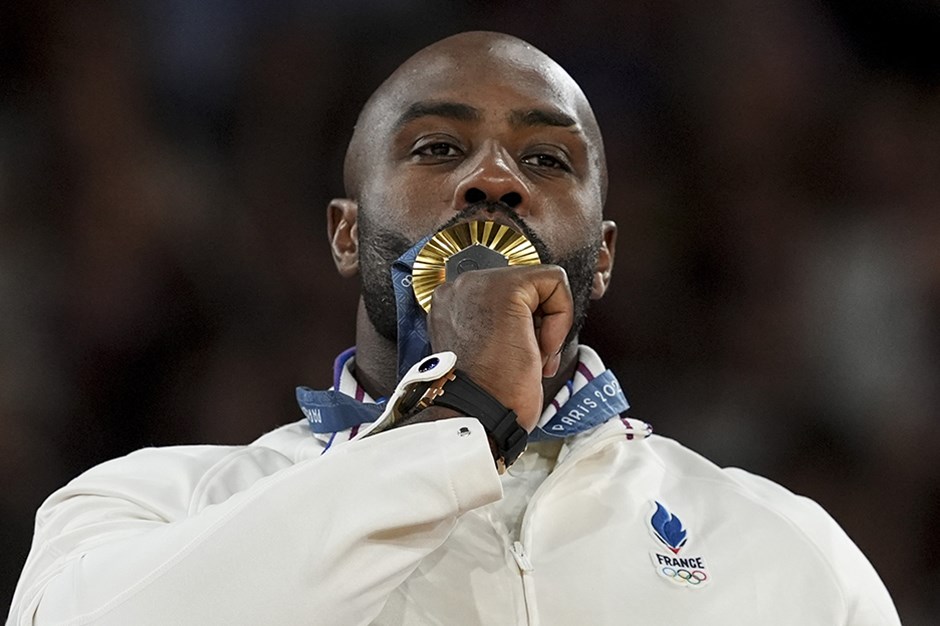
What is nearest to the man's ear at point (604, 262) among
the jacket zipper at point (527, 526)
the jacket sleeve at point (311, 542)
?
the jacket zipper at point (527, 526)

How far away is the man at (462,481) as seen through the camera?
1.21 meters

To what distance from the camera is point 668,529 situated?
66.8 inches

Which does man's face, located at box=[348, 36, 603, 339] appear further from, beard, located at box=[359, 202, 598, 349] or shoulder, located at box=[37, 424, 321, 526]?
shoulder, located at box=[37, 424, 321, 526]

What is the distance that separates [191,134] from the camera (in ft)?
9.11

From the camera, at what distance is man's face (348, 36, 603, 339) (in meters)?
1.76

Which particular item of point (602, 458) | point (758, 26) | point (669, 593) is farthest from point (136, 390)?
point (758, 26)

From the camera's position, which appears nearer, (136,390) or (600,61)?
(136,390)

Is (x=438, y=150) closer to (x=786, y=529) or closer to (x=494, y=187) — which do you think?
(x=494, y=187)

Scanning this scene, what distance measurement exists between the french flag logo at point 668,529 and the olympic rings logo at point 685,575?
4 centimetres

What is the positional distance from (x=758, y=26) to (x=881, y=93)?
1.08 feet

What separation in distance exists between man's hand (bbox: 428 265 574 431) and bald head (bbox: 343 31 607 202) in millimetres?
602

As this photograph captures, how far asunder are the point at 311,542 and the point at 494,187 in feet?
2.22

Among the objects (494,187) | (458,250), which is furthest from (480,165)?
(458,250)

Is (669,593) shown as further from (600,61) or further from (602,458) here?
(600,61)
